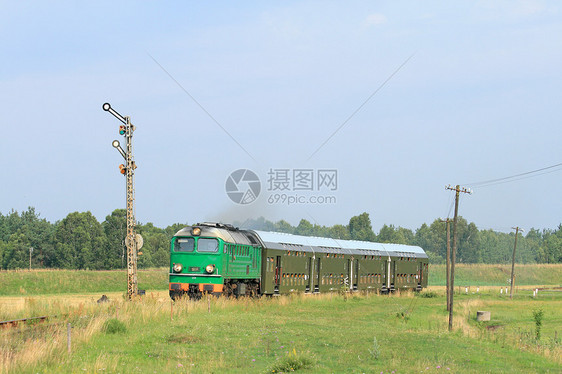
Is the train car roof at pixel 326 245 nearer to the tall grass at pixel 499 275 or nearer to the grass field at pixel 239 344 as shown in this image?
the grass field at pixel 239 344

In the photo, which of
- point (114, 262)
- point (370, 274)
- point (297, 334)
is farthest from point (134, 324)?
point (114, 262)

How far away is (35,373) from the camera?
15109 mm

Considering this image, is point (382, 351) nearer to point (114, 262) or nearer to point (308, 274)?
point (308, 274)

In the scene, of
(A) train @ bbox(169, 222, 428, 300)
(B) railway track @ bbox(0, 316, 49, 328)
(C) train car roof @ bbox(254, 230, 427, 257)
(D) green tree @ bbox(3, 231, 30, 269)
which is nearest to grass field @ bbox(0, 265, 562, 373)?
(B) railway track @ bbox(0, 316, 49, 328)

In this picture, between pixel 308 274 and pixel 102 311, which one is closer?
pixel 102 311

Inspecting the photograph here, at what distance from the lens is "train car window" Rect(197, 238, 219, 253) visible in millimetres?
33375

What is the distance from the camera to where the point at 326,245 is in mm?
47938

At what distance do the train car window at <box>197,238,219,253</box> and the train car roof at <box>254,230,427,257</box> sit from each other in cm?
562

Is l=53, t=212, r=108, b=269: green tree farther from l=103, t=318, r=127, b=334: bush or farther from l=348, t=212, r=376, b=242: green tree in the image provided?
→ l=103, t=318, r=127, b=334: bush

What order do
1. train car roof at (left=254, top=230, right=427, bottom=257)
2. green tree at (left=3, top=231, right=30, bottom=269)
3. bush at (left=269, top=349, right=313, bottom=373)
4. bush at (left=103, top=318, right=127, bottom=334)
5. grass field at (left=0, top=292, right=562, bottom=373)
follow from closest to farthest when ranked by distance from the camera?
bush at (left=269, top=349, right=313, bottom=373) → grass field at (left=0, top=292, right=562, bottom=373) → bush at (left=103, top=318, right=127, bottom=334) → train car roof at (left=254, top=230, right=427, bottom=257) → green tree at (left=3, top=231, right=30, bottom=269)

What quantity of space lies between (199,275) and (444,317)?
14.4 metres

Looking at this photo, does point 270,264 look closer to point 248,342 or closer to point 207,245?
point 207,245

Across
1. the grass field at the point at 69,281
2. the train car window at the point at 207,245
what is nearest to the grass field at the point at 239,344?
the train car window at the point at 207,245

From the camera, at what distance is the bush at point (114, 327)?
73.3ft
